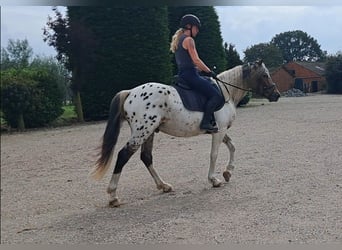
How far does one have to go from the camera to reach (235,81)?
282cm

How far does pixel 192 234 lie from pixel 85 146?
78cm

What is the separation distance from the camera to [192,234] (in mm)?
2291

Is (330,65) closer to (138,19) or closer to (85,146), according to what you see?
(138,19)

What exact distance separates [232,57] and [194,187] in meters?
0.93

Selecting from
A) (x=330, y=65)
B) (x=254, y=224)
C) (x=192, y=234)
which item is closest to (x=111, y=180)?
(x=192, y=234)

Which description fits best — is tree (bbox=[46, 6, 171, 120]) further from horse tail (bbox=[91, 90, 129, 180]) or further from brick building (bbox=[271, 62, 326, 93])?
brick building (bbox=[271, 62, 326, 93])

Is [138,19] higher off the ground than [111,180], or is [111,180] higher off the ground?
[138,19]

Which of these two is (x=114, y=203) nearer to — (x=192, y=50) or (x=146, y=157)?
(x=146, y=157)

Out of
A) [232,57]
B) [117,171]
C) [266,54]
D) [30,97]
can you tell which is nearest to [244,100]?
[232,57]

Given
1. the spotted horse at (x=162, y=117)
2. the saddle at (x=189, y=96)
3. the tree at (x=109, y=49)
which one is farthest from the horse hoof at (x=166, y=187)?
the tree at (x=109, y=49)

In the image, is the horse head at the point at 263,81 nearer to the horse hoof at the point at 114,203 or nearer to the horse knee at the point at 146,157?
the horse knee at the point at 146,157

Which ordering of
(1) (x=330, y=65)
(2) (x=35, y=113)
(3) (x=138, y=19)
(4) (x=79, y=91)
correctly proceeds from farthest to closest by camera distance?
(1) (x=330, y=65) < (3) (x=138, y=19) < (4) (x=79, y=91) < (2) (x=35, y=113)

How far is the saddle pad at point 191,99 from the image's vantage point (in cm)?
267

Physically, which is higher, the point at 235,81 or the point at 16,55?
the point at 16,55
